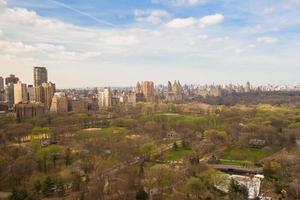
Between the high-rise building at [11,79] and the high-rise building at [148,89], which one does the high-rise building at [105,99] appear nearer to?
the high-rise building at [148,89]

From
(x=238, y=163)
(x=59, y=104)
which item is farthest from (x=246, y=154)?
(x=59, y=104)

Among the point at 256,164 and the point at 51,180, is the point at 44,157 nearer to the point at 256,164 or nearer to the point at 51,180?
the point at 51,180

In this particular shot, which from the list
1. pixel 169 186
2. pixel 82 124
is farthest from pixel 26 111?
pixel 169 186

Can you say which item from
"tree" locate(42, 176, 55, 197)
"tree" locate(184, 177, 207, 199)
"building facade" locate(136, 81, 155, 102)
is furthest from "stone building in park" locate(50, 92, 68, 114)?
"tree" locate(184, 177, 207, 199)

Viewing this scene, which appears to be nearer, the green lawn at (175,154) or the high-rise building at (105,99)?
the green lawn at (175,154)

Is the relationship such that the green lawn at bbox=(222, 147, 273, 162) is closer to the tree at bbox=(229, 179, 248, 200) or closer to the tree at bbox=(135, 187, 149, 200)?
the tree at bbox=(229, 179, 248, 200)

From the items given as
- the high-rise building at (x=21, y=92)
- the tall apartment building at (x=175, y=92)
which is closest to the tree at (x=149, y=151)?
the high-rise building at (x=21, y=92)

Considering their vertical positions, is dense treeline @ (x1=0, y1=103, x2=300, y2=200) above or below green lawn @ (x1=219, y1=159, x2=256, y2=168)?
above

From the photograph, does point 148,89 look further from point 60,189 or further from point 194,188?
point 194,188
